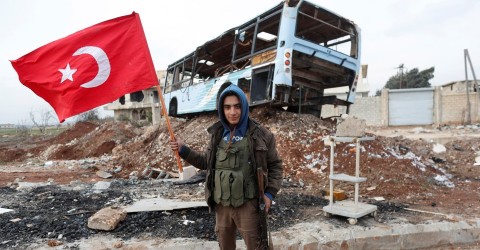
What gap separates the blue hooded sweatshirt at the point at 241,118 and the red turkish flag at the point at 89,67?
49.6 inches

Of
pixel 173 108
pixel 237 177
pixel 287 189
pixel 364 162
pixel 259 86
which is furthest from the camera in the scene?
pixel 173 108

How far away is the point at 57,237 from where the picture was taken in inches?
138

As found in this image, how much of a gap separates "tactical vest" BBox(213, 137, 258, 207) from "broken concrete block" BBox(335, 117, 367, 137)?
2.16m

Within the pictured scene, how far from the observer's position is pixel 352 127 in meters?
4.03

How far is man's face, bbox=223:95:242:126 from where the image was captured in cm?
229

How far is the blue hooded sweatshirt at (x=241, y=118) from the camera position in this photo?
2277mm

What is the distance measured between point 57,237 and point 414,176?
229 inches

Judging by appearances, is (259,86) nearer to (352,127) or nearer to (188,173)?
(188,173)

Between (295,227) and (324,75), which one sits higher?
(324,75)

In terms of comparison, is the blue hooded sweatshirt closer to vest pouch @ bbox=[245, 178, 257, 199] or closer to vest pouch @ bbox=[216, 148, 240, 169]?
vest pouch @ bbox=[216, 148, 240, 169]

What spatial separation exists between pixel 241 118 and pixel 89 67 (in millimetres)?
1907

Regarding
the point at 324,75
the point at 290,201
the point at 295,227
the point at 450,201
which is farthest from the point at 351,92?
the point at 295,227

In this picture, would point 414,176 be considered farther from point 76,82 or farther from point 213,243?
point 76,82

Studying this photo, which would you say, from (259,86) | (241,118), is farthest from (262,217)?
(259,86)
